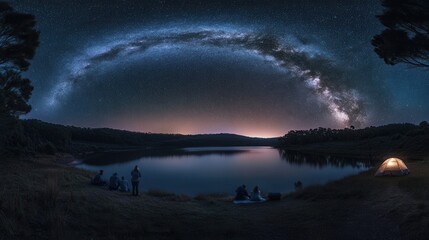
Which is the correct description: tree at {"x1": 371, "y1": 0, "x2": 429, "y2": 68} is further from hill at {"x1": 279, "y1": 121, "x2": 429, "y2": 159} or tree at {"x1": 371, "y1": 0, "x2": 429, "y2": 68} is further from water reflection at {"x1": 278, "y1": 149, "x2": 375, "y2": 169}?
water reflection at {"x1": 278, "y1": 149, "x2": 375, "y2": 169}

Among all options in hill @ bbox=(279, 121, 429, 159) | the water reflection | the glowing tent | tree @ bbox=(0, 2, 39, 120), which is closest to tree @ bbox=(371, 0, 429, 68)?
the glowing tent

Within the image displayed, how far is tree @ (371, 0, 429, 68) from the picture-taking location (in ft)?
75.2

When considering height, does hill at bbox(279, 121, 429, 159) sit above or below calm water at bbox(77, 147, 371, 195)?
above

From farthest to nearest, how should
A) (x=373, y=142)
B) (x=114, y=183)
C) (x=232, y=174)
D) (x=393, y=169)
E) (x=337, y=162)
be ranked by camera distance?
(x=373, y=142) → (x=337, y=162) → (x=232, y=174) → (x=114, y=183) → (x=393, y=169)

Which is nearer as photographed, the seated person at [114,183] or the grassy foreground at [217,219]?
the grassy foreground at [217,219]

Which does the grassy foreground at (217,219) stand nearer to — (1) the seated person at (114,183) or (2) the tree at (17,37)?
(1) the seated person at (114,183)

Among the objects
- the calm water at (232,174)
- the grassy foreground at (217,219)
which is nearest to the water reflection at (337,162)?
the calm water at (232,174)

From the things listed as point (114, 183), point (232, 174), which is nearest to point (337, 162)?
point (232, 174)

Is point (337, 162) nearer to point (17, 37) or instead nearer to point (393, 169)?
point (393, 169)

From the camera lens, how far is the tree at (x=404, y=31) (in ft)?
75.2

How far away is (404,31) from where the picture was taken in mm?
24266

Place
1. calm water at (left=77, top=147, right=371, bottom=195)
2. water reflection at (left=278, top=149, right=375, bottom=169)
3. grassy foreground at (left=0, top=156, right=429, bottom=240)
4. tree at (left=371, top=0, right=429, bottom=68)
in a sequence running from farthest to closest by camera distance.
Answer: water reflection at (left=278, top=149, right=375, bottom=169) < calm water at (left=77, top=147, right=371, bottom=195) < tree at (left=371, top=0, right=429, bottom=68) < grassy foreground at (left=0, top=156, right=429, bottom=240)

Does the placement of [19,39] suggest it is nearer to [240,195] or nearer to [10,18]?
[10,18]

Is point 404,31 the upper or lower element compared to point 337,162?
upper
